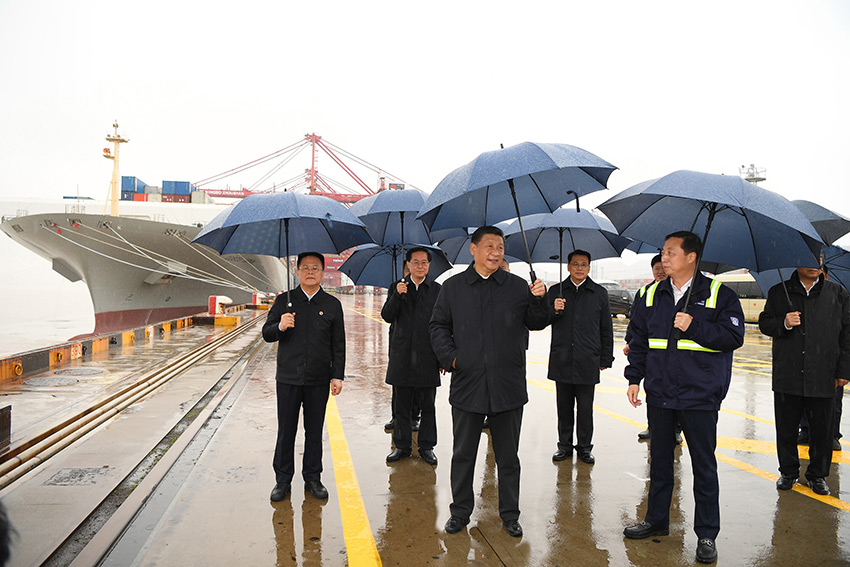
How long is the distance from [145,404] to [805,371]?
683cm

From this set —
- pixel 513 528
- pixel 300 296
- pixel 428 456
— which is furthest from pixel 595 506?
pixel 300 296

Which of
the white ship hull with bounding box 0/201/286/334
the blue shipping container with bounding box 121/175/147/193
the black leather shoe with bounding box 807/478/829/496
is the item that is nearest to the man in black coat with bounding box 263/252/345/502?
the black leather shoe with bounding box 807/478/829/496

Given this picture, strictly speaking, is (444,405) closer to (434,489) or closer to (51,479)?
(434,489)

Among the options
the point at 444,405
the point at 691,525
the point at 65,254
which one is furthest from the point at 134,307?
the point at 691,525

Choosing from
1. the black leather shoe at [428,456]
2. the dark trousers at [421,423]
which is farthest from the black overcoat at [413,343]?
the black leather shoe at [428,456]

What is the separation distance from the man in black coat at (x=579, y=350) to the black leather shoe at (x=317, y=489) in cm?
200

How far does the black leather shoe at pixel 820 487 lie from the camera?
3863 millimetres

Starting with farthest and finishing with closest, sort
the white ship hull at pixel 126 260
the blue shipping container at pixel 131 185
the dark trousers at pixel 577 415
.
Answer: the blue shipping container at pixel 131 185
the white ship hull at pixel 126 260
the dark trousers at pixel 577 415

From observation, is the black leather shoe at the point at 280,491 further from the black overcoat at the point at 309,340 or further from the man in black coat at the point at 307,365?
the black overcoat at the point at 309,340

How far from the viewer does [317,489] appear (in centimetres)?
375

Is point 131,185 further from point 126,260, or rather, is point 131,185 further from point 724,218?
point 724,218

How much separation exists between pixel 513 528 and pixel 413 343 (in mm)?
1928

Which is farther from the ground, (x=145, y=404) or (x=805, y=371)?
(x=805, y=371)

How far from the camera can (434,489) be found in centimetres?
394
